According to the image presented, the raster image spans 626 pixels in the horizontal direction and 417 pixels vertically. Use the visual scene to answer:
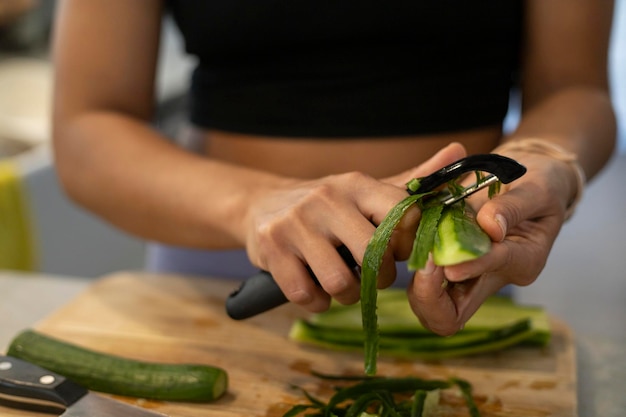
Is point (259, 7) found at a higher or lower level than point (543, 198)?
higher

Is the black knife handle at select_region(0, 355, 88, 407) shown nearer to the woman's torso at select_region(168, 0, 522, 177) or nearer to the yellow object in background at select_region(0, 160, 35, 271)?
the woman's torso at select_region(168, 0, 522, 177)

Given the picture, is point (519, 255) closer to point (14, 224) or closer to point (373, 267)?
point (373, 267)

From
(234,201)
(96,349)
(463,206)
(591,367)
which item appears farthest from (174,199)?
(591,367)

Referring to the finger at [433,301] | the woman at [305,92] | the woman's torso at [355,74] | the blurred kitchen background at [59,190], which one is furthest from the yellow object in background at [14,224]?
the finger at [433,301]

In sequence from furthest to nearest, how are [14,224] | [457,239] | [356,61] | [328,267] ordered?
[14,224], [356,61], [328,267], [457,239]

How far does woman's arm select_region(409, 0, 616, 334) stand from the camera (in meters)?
0.99

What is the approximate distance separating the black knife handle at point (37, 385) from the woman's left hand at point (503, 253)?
46 cm

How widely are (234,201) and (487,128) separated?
0.54 meters

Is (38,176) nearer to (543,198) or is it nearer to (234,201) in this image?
(234,201)

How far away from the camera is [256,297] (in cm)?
115

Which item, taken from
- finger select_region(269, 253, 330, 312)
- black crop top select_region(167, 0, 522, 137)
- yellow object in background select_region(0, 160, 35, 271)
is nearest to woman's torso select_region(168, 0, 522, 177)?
black crop top select_region(167, 0, 522, 137)

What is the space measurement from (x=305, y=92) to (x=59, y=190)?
1.01 m

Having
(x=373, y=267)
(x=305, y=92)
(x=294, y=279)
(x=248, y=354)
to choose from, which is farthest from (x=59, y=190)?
(x=373, y=267)

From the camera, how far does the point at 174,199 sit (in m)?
1.38
